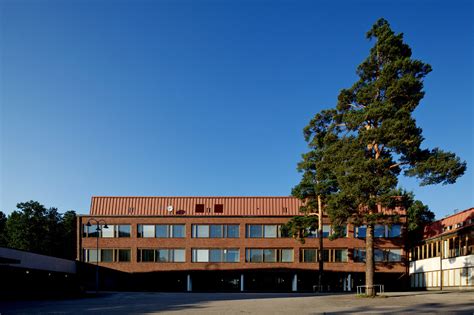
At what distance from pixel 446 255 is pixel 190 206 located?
30634mm

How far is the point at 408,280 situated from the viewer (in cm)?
6397

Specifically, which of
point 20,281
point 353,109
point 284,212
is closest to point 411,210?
point 284,212

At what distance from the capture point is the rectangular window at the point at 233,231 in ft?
217

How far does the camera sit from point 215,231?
66250mm

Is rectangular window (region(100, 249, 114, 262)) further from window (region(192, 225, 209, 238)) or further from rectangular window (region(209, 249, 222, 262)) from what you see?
rectangular window (region(209, 249, 222, 262))

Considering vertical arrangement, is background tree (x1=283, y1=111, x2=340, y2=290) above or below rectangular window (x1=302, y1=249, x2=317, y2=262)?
above

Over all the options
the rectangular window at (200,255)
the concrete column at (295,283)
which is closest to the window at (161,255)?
the rectangular window at (200,255)

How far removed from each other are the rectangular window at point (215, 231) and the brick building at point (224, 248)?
0.12 ft

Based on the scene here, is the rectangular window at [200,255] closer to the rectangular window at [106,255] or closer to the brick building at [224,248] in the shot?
the brick building at [224,248]

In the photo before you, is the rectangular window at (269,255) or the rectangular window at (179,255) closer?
the rectangular window at (269,255)

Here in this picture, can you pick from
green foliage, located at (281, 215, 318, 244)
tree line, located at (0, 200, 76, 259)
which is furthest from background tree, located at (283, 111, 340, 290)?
tree line, located at (0, 200, 76, 259)

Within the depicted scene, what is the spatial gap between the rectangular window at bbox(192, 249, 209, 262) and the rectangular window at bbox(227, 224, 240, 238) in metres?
3.42

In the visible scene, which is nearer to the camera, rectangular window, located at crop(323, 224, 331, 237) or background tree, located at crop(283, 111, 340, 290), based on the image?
background tree, located at crop(283, 111, 340, 290)

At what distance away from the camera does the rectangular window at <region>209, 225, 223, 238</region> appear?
66.1 metres
